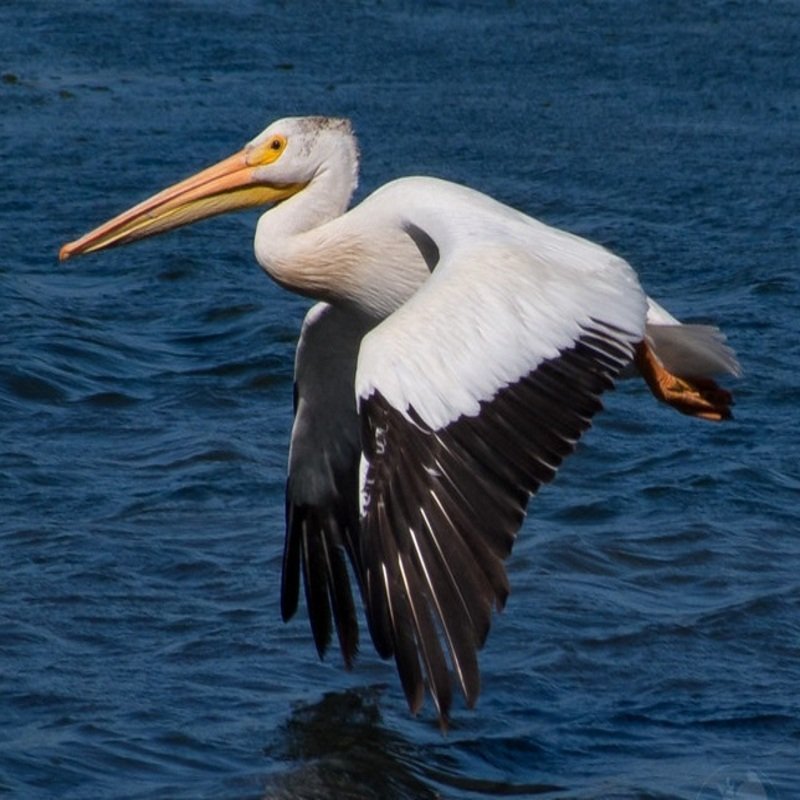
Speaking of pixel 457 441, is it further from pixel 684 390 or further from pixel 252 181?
pixel 252 181

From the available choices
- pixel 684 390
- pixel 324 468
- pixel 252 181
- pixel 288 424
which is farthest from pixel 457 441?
pixel 288 424

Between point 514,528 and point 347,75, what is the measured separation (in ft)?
27.2

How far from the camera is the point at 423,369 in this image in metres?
5.45

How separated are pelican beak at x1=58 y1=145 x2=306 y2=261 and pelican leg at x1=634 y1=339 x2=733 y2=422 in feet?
4.69

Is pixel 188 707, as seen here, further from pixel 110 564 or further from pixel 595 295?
pixel 595 295

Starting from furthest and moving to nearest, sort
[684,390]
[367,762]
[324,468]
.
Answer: [324,468]
[684,390]
[367,762]

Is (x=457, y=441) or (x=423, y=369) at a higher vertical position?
(x=423, y=369)

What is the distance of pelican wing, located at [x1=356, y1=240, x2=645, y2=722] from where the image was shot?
17.2 ft

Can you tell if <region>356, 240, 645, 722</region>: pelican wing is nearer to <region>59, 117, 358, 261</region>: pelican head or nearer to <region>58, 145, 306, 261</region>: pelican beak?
<region>59, 117, 358, 261</region>: pelican head

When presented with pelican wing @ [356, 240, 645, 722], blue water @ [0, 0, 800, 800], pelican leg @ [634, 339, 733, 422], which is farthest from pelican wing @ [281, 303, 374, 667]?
pelican wing @ [356, 240, 645, 722]

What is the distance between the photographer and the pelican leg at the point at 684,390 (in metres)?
6.63

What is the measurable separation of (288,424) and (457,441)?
3405mm

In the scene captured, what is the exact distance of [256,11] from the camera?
47.7 ft

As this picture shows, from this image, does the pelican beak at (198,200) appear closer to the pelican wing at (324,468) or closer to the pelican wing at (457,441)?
the pelican wing at (324,468)
